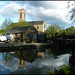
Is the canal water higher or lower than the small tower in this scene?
lower

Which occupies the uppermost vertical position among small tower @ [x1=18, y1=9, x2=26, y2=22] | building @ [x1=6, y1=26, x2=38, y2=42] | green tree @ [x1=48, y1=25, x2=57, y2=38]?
small tower @ [x1=18, y1=9, x2=26, y2=22]

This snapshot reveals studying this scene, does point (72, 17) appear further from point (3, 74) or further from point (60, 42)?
point (60, 42)

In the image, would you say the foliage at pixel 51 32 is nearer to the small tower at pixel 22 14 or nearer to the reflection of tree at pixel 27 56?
the reflection of tree at pixel 27 56

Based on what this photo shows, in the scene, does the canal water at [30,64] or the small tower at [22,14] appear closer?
the canal water at [30,64]

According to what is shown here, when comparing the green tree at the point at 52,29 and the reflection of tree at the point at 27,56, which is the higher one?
the green tree at the point at 52,29

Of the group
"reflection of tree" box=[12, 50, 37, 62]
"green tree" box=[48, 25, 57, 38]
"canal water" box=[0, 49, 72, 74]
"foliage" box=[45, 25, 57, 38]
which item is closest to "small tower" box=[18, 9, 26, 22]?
"green tree" box=[48, 25, 57, 38]

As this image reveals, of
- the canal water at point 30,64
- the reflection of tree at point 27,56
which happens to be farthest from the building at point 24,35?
the canal water at point 30,64

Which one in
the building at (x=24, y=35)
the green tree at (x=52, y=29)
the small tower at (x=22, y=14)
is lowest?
the building at (x=24, y=35)

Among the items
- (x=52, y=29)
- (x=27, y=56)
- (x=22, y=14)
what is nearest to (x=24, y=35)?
(x=52, y=29)

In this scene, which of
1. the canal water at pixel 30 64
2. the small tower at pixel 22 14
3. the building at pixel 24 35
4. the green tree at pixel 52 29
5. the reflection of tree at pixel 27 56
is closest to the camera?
the canal water at pixel 30 64

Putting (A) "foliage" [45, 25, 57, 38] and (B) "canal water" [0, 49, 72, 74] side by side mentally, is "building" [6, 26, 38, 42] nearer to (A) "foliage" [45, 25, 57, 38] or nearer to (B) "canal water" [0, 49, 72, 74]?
(A) "foliage" [45, 25, 57, 38]

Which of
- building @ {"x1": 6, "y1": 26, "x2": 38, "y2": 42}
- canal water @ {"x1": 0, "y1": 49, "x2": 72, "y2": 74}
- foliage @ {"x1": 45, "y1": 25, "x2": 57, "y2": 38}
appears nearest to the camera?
canal water @ {"x1": 0, "y1": 49, "x2": 72, "y2": 74}

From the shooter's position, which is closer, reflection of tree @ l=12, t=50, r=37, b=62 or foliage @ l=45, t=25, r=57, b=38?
reflection of tree @ l=12, t=50, r=37, b=62

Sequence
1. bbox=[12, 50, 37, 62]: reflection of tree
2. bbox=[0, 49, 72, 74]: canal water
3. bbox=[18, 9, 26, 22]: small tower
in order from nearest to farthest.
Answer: bbox=[0, 49, 72, 74]: canal water → bbox=[12, 50, 37, 62]: reflection of tree → bbox=[18, 9, 26, 22]: small tower
